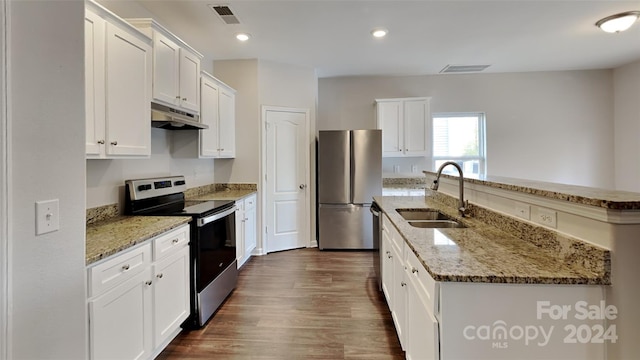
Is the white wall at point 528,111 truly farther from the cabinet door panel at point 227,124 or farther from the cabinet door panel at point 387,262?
the cabinet door panel at point 387,262

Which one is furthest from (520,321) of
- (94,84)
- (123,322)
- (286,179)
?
(286,179)

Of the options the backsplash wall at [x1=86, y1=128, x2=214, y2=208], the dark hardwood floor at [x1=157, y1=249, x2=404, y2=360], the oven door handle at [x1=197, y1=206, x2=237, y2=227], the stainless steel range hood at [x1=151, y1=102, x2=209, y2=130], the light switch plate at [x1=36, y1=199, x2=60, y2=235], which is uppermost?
the stainless steel range hood at [x1=151, y1=102, x2=209, y2=130]

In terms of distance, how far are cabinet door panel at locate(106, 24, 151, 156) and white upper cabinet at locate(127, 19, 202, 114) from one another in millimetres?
116

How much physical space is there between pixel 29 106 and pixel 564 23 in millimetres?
4544

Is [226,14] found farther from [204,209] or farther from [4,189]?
[4,189]

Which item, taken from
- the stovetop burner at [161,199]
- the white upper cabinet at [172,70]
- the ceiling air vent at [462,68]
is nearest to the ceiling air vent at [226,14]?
the white upper cabinet at [172,70]

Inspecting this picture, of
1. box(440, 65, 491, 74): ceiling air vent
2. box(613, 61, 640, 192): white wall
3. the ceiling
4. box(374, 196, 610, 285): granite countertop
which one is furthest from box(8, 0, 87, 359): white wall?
box(613, 61, 640, 192): white wall

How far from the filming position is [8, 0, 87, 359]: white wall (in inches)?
38.2

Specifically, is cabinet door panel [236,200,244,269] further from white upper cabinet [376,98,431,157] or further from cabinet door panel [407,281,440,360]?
white upper cabinet [376,98,431,157]

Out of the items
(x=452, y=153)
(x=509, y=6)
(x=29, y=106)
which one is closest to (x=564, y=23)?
(x=509, y=6)

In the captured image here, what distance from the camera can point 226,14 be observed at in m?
2.97

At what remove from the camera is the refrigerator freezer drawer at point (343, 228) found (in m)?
4.42

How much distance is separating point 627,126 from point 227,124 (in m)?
6.20

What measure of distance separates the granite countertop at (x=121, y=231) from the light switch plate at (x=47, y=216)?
286mm
